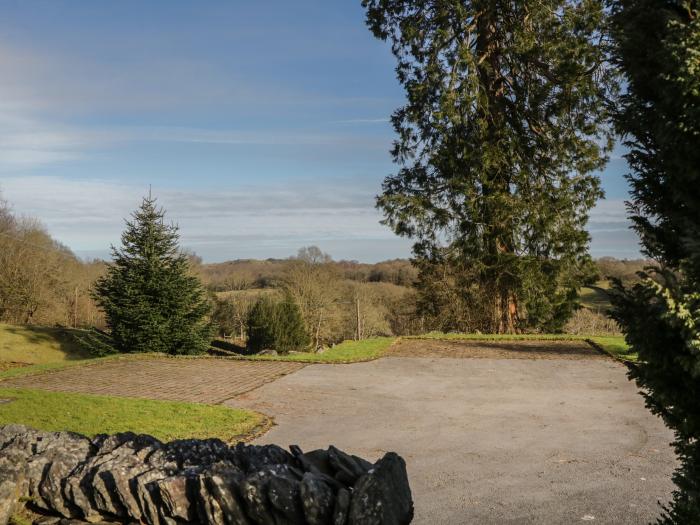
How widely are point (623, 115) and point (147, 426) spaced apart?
6464 millimetres

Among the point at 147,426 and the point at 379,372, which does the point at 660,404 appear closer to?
the point at 147,426

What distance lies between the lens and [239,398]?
30.6 feet

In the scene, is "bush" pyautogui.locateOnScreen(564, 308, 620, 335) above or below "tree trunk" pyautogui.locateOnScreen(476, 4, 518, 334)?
below

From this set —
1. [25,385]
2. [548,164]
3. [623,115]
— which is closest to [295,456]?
[623,115]

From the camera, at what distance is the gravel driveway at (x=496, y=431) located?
4.80 meters

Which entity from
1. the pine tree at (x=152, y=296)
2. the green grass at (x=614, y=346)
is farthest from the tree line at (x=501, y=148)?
the pine tree at (x=152, y=296)

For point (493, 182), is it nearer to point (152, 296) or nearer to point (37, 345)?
point (152, 296)

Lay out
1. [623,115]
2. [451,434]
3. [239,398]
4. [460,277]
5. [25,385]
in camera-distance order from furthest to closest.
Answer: [460,277] < [25,385] < [239,398] < [451,434] < [623,115]

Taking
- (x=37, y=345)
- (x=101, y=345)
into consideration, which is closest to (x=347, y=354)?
(x=101, y=345)

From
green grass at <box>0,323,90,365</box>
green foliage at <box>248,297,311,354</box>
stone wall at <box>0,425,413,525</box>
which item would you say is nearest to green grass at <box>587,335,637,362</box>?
stone wall at <box>0,425,413,525</box>

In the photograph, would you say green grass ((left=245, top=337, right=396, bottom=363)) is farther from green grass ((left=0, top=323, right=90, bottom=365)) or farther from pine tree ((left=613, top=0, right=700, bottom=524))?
green grass ((left=0, top=323, right=90, bottom=365))

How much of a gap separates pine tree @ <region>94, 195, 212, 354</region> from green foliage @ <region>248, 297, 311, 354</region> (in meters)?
14.4

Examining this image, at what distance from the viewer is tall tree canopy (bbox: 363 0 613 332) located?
18156 mm

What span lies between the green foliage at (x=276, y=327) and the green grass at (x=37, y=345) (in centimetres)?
1160
